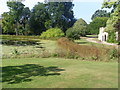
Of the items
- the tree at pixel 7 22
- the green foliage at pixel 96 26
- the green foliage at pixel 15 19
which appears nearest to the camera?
the tree at pixel 7 22

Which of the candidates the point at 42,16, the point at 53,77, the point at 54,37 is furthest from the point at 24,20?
the point at 53,77

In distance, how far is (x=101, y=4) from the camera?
45.7ft

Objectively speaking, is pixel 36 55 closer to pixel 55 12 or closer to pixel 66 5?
pixel 55 12

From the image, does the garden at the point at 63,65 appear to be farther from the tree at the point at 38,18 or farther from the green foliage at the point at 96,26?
the green foliage at the point at 96,26

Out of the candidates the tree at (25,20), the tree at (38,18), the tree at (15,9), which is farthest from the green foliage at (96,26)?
the tree at (15,9)

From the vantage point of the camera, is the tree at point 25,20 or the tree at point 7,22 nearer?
the tree at point 7,22

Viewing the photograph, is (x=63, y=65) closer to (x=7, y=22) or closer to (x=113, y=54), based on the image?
(x=113, y=54)

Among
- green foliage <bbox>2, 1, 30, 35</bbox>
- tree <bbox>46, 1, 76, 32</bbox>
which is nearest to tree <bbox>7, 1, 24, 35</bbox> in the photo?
green foliage <bbox>2, 1, 30, 35</bbox>

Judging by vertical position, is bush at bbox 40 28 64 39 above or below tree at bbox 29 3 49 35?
below

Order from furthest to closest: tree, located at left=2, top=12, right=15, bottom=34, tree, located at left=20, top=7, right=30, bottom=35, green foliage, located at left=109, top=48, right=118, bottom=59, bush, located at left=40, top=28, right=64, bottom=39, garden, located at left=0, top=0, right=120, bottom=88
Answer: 1. tree, located at left=20, top=7, right=30, bottom=35
2. tree, located at left=2, top=12, right=15, bottom=34
3. bush, located at left=40, top=28, right=64, bottom=39
4. green foliage, located at left=109, top=48, right=118, bottom=59
5. garden, located at left=0, top=0, right=120, bottom=88

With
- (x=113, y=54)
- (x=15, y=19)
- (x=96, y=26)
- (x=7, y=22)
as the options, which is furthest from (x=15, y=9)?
(x=113, y=54)

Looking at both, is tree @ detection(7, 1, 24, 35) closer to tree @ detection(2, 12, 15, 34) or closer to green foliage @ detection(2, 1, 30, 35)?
green foliage @ detection(2, 1, 30, 35)

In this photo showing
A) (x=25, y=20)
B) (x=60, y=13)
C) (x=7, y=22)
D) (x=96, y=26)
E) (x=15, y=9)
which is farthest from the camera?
(x=96, y=26)

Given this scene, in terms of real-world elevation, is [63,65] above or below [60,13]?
below
